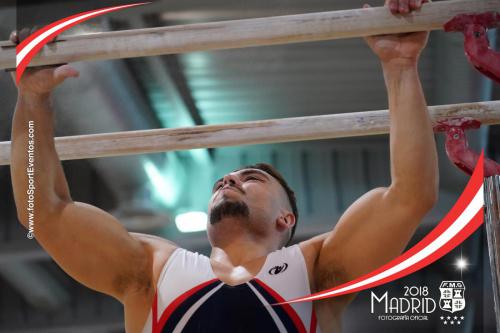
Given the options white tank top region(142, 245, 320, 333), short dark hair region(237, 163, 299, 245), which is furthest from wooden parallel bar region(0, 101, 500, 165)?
white tank top region(142, 245, 320, 333)

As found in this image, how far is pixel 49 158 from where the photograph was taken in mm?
2453

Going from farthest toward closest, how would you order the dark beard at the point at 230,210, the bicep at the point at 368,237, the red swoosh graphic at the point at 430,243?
the dark beard at the point at 230,210, the red swoosh graphic at the point at 430,243, the bicep at the point at 368,237

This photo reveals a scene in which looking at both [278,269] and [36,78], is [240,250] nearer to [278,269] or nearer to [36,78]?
[278,269]

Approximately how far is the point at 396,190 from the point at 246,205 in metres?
0.54

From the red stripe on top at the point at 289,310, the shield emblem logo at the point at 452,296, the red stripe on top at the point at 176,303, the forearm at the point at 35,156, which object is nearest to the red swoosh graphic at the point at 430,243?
the red stripe on top at the point at 289,310

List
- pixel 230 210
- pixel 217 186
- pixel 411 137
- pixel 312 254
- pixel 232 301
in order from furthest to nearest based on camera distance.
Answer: pixel 217 186, pixel 230 210, pixel 312 254, pixel 232 301, pixel 411 137

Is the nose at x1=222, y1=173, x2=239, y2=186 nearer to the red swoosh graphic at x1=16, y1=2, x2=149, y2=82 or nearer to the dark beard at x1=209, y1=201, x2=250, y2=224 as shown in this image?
the dark beard at x1=209, y1=201, x2=250, y2=224

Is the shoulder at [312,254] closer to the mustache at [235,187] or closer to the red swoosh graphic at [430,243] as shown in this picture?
the red swoosh graphic at [430,243]

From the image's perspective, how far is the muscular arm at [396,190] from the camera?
7.16 ft

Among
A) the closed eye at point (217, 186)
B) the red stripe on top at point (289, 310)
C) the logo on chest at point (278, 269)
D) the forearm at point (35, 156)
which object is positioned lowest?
the red stripe on top at point (289, 310)

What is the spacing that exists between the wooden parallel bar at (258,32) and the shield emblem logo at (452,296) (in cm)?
92

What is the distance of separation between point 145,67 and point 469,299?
1.54 meters

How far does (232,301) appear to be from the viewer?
2.32 m

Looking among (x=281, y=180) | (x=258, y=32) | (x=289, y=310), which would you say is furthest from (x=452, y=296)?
(x=258, y=32)
